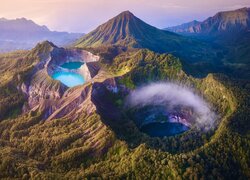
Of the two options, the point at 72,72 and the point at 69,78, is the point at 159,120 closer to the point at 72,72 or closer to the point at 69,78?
the point at 69,78

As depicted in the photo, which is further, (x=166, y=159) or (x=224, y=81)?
(x=224, y=81)

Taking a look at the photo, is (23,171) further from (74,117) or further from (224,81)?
(224,81)

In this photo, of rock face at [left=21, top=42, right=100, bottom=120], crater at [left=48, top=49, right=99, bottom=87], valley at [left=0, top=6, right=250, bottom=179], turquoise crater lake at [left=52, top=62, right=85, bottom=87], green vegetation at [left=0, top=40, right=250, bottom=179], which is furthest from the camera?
crater at [left=48, top=49, right=99, bottom=87]

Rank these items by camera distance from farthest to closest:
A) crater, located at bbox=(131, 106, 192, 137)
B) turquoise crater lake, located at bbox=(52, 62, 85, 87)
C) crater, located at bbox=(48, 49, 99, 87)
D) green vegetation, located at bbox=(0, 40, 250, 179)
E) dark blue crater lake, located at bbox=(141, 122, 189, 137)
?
crater, located at bbox=(48, 49, 99, 87)
turquoise crater lake, located at bbox=(52, 62, 85, 87)
crater, located at bbox=(131, 106, 192, 137)
dark blue crater lake, located at bbox=(141, 122, 189, 137)
green vegetation, located at bbox=(0, 40, 250, 179)

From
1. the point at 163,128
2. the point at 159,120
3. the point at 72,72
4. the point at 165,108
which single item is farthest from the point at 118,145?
the point at 72,72

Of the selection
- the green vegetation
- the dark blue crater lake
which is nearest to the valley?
the green vegetation

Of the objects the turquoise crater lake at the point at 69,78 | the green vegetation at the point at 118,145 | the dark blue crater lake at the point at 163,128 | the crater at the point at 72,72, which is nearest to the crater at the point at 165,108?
the dark blue crater lake at the point at 163,128

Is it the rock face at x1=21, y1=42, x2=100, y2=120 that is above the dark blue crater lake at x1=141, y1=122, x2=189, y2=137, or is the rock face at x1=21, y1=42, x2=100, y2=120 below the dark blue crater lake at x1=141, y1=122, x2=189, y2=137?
above

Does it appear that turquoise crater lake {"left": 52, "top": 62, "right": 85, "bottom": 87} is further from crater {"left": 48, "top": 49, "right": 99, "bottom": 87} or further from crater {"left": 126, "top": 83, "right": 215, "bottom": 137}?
crater {"left": 126, "top": 83, "right": 215, "bottom": 137}

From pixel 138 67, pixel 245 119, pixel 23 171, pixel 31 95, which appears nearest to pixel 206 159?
pixel 245 119

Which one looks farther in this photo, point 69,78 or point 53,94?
point 69,78

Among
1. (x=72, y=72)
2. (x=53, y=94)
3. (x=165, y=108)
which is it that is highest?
(x=72, y=72)
